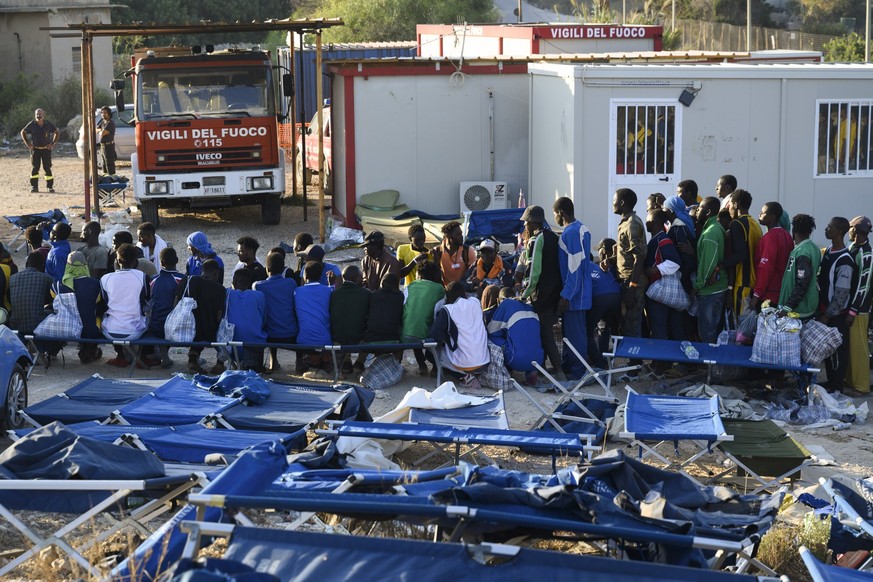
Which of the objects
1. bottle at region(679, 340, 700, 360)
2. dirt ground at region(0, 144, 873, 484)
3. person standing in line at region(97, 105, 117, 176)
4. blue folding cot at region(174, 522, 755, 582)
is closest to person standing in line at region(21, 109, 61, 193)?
dirt ground at region(0, 144, 873, 484)

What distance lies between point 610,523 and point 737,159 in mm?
10659

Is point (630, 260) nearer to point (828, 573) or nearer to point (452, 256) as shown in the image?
point (452, 256)

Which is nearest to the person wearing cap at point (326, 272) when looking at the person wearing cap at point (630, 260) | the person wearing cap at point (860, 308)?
the person wearing cap at point (630, 260)

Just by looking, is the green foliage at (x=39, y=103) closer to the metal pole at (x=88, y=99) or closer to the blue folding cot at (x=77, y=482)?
the metal pole at (x=88, y=99)

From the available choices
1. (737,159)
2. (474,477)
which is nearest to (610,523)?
(474,477)

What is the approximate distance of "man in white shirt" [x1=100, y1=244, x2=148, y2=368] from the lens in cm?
1089

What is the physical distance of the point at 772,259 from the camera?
416 inches

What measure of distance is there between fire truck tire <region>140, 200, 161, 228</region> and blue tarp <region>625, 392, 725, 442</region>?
11539 millimetres

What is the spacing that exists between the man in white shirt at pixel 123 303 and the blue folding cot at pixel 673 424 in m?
4.73

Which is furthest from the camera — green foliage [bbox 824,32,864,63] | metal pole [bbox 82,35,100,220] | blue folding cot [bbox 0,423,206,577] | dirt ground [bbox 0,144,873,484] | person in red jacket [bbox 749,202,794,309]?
green foliage [bbox 824,32,864,63]

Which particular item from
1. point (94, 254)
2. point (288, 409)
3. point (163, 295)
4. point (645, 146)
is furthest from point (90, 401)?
point (645, 146)

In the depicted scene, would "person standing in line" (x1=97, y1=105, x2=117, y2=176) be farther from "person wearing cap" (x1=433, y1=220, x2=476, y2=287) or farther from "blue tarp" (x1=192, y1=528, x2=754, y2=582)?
"blue tarp" (x1=192, y1=528, x2=754, y2=582)

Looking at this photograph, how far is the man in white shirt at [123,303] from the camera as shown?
1089cm

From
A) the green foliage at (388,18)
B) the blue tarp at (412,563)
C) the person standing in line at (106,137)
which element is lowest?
the blue tarp at (412,563)
